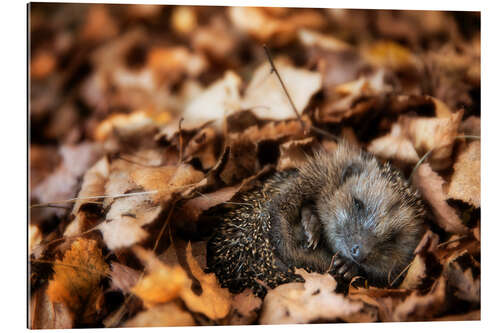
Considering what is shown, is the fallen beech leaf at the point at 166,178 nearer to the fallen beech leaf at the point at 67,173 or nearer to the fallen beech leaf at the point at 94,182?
the fallen beech leaf at the point at 94,182

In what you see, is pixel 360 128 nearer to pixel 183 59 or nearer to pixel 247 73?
pixel 247 73

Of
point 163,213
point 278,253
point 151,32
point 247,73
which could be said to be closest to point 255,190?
point 278,253

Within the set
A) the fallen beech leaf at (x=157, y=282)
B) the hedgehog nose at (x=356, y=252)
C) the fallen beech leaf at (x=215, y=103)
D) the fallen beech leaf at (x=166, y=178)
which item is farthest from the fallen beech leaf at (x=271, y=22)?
the fallen beech leaf at (x=157, y=282)

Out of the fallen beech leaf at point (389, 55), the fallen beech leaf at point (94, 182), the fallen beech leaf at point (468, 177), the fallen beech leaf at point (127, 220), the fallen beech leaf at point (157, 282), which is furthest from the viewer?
the fallen beech leaf at point (389, 55)

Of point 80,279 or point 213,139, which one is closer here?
point 80,279

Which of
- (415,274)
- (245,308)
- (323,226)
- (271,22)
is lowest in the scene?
(245,308)

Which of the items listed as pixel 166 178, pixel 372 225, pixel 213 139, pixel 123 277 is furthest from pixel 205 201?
pixel 372 225

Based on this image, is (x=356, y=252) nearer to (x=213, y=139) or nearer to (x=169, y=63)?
(x=213, y=139)
